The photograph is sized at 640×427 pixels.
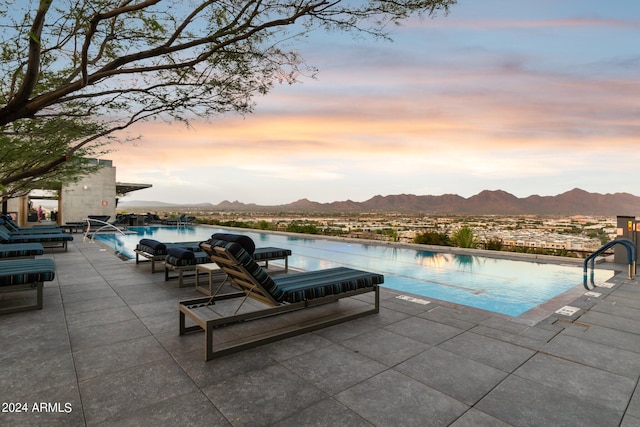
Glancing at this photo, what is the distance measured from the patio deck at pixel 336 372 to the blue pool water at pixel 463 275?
4.91ft

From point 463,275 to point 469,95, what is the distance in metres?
10.6

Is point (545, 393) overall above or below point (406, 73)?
below

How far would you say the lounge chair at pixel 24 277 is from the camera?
143 inches

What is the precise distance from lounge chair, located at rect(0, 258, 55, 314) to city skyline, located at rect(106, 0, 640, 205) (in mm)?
3901

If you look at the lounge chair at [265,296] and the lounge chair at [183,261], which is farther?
the lounge chair at [183,261]

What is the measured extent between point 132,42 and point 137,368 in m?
4.95

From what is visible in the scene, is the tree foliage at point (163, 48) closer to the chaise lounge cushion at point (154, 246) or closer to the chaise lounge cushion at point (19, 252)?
the chaise lounge cushion at point (19, 252)

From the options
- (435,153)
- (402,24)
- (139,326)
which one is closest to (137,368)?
(139,326)

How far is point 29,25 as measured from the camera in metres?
4.52

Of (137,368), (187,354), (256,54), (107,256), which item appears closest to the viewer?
(137,368)

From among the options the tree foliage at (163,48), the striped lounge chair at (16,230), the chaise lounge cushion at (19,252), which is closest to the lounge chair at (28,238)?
the striped lounge chair at (16,230)

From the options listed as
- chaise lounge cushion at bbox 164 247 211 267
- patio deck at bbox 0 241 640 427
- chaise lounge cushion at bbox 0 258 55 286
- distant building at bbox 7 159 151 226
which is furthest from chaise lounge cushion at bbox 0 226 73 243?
distant building at bbox 7 159 151 226

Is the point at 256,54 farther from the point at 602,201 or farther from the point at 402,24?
the point at 602,201

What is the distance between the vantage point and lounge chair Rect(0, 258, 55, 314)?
3.64 m
